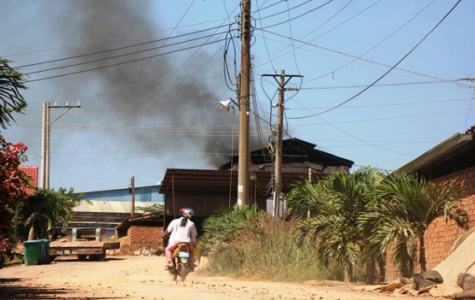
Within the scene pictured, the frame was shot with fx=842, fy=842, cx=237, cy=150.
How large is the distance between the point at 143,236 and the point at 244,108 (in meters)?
23.5

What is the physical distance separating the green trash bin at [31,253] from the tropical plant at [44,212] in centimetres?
469

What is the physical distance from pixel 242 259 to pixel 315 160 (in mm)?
44503

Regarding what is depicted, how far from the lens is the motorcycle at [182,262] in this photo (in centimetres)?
1998

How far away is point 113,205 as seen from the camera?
3346 inches

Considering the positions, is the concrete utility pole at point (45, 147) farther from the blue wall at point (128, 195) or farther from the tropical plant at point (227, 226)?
the blue wall at point (128, 195)

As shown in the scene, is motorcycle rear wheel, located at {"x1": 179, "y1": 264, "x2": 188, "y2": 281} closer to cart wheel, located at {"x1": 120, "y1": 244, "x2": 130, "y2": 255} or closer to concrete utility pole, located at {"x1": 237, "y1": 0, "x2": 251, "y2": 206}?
concrete utility pole, located at {"x1": 237, "y1": 0, "x2": 251, "y2": 206}

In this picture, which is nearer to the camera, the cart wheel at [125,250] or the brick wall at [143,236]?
the cart wheel at [125,250]

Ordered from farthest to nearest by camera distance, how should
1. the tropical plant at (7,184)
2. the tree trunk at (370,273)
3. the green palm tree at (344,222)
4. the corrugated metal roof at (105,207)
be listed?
the corrugated metal roof at (105,207) → the tree trunk at (370,273) → the green palm tree at (344,222) → the tropical plant at (7,184)

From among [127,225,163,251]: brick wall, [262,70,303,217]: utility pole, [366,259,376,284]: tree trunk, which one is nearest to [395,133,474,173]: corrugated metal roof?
[366,259,376,284]: tree trunk

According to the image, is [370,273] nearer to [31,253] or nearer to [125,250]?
[31,253]

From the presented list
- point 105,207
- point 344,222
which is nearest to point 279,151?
point 344,222

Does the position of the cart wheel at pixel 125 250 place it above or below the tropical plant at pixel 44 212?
below

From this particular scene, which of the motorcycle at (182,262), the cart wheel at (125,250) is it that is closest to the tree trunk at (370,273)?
the motorcycle at (182,262)

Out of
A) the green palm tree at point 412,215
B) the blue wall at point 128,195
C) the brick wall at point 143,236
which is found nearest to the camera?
the green palm tree at point 412,215
